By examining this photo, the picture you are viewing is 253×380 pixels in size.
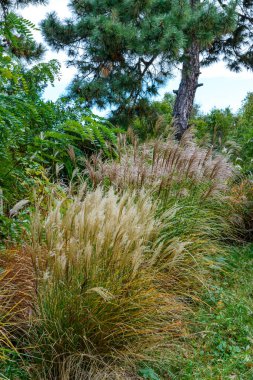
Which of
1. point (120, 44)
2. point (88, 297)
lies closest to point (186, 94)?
point (120, 44)

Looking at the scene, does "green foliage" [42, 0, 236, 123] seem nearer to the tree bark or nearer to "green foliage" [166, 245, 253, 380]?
the tree bark

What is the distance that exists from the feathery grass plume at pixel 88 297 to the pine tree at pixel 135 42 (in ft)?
17.9

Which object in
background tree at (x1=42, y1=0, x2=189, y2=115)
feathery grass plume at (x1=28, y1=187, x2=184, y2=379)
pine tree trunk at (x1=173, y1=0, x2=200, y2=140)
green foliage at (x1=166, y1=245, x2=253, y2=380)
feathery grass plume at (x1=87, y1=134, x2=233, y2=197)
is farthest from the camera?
pine tree trunk at (x1=173, y1=0, x2=200, y2=140)

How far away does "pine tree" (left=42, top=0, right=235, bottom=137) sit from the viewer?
7645mm

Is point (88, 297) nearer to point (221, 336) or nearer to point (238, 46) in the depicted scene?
point (221, 336)

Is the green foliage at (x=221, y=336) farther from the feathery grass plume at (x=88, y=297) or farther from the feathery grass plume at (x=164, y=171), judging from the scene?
the feathery grass plume at (x=164, y=171)

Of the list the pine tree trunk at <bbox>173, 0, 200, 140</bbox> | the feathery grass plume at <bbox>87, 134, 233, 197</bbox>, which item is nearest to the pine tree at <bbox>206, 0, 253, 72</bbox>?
the pine tree trunk at <bbox>173, 0, 200, 140</bbox>

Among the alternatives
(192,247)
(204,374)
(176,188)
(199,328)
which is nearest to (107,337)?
(204,374)

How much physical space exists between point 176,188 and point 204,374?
223 cm

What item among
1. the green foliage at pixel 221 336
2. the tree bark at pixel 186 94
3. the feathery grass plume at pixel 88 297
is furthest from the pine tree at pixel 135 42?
the feathery grass plume at pixel 88 297

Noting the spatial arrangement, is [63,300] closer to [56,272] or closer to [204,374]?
[56,272]

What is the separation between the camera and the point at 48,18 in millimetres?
10414

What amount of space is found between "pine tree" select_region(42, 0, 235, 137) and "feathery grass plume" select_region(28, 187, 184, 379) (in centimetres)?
545

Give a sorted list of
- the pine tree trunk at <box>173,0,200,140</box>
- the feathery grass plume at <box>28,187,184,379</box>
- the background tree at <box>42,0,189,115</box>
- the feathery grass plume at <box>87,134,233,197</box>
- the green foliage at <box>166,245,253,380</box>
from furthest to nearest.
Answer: the pine tree trunk at <box>173,0,200,140</box>, the background tree at <box>42,0,189,115</box>, the feathery grass plume at <box>87,134,233,197</box>, the green foliage at <box>166,245,253,380</box>, the feathery grass plume at <box>28,187,184,379</box>
